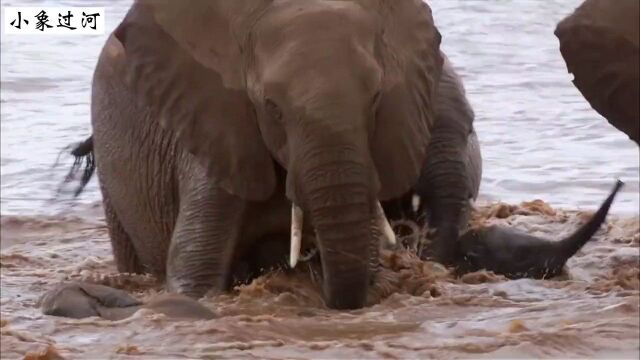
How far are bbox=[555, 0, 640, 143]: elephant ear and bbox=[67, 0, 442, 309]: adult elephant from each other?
0.68 m

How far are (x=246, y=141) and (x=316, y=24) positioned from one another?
694mm

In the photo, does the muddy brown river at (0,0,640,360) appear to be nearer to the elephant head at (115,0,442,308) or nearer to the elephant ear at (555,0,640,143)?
the elephant head at (115,0,442,308)

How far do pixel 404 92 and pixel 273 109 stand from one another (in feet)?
1.92

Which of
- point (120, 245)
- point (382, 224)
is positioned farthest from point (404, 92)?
point (120, 245)

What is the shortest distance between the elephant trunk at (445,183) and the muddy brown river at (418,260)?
496 mm

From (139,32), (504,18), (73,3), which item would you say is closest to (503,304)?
(139,32)

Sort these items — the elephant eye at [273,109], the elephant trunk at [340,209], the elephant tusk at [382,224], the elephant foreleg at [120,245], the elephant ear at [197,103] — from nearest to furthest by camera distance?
1. the elephant trunk at [340,209]
2. the elephant eye at [273,109]
3. the elephant tusk at [382,224]
4. the elephant ear at [197,103]
5. the elephant foreleg at [120,245]

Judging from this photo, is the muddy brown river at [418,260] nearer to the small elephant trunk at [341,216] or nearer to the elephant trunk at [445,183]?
the small elephant trunk at [341,216]

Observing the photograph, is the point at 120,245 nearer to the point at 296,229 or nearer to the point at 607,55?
the point at 296,229

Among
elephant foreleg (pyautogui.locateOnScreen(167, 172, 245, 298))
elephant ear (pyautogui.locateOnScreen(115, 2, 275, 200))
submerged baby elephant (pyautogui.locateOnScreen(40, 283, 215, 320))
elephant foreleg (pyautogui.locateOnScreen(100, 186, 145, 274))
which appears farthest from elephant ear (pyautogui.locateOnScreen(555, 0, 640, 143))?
elephant foreleg (pyautogui.locateOnScreen(100, 186, 145, 274))

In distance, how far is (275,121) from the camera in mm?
7312

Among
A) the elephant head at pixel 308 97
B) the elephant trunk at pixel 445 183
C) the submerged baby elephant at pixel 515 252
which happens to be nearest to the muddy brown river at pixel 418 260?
the submerged baby elephant at pixel 515 252

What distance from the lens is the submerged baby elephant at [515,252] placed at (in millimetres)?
8586

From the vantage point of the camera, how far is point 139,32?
26.8ft
